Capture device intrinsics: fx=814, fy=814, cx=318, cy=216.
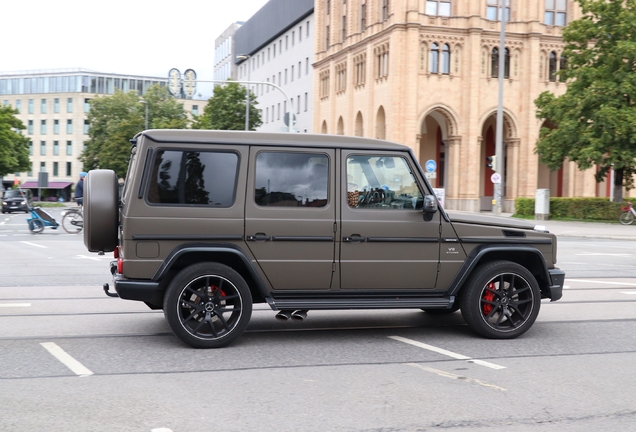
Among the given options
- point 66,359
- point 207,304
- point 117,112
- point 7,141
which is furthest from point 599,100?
point 117,112

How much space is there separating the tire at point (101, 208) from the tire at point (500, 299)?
3280 mm

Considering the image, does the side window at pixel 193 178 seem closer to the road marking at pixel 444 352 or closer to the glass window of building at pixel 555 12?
the road marking at pixel 444 352

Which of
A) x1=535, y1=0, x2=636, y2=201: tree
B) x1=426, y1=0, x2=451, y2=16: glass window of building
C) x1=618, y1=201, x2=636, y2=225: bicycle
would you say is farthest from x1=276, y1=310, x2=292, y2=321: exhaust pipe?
x1=426, y1=0, x2=451, y2=16: glass window of building

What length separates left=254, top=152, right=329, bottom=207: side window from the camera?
7102mm

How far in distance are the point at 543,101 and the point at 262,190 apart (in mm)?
37873

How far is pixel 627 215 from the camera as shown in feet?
123

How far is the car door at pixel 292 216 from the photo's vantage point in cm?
706

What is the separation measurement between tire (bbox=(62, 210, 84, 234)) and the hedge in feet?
80.6

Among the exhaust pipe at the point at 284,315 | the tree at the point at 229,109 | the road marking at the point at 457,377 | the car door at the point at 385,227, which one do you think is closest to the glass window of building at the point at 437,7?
the tree at the point at 229,109

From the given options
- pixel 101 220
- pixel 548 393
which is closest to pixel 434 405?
pixel 548 393

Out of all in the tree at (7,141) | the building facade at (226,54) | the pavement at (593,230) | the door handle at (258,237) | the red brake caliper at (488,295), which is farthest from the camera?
the building facade at (226,54)

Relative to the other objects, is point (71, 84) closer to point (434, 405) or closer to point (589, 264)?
point (589, 264)

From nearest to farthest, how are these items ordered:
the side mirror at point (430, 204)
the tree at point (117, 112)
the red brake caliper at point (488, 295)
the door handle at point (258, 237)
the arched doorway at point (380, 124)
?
the door handle at point (258, 237), the side mirror at point (430, 204), the red brake caliper at point (488, 295), the arched doorway at point (380, 124), the tree at point (117, 112)

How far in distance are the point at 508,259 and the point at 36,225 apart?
2175 cm
